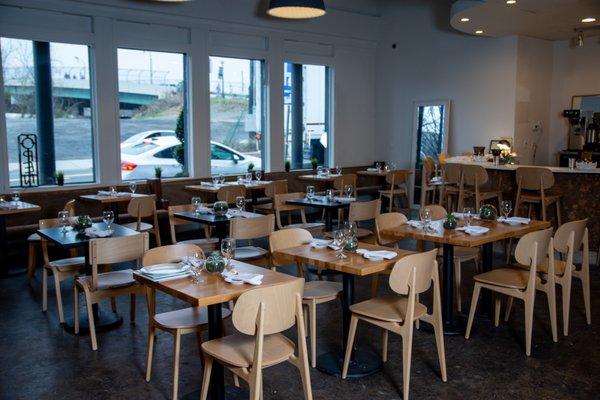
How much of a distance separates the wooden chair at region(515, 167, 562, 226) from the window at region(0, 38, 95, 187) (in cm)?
578

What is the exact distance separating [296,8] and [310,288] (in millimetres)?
4294

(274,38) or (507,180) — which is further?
(274,38)

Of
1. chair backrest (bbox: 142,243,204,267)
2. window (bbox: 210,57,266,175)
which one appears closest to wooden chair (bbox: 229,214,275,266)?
chair backrest (bbox: 142,243,204,267)

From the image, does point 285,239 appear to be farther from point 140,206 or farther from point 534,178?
point 534,178

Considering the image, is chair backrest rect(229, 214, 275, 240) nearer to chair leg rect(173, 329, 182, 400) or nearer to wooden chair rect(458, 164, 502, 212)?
chair leg rect(173, 329, 182, 400)

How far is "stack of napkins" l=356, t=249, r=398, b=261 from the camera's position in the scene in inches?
140

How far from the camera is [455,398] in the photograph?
11.2 ft

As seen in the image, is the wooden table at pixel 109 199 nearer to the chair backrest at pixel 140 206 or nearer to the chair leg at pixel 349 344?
the chair backrest at pixel 140 206

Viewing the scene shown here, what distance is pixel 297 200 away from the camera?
659 centimetres

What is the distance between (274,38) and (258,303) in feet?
26.7

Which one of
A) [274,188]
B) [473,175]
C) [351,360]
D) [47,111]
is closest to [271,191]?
[274,188]

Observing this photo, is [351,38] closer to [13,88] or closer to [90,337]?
[13,88]

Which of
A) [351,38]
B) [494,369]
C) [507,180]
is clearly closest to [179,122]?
[351,38]

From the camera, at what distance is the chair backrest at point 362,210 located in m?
5.56
